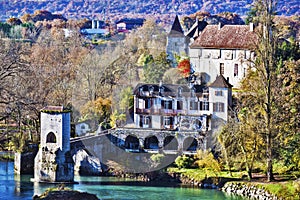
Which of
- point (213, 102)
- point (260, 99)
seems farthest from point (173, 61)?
point (260, 99)

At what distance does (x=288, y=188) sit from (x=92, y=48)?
27.9 metres

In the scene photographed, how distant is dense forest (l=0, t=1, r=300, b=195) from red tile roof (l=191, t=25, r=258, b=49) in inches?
34.2

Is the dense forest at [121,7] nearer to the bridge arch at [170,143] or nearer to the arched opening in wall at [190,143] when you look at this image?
the bridge arch at [170,143]

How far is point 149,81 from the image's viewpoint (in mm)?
39406

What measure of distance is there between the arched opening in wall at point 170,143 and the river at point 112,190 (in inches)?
120

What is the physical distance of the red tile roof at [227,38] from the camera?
38.1 m

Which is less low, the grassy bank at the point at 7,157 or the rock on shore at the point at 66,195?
the grassy bank at the point at 7,157

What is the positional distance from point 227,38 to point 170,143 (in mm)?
6560

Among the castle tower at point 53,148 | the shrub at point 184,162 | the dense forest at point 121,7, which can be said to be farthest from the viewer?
the dense forest at point 121,7

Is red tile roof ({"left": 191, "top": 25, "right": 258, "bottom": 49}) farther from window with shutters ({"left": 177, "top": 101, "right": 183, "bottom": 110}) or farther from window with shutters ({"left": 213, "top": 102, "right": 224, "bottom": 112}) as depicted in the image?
window with shutters ({"left": 177, "top": 101, "right": 183, "bottom": 110})

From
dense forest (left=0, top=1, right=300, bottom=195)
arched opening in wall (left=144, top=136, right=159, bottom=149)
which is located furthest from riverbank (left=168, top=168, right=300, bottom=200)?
arched opening in wall (left=144, top=136, right=159, bottom=149)

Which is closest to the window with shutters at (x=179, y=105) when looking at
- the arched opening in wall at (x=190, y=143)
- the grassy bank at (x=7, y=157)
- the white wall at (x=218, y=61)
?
the arched opening in wall at (x=190, y=143)

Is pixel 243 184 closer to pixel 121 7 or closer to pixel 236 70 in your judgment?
pixel 236 70

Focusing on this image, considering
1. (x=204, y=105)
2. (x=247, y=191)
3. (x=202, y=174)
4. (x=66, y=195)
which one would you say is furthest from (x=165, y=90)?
(x=66, y=195)
